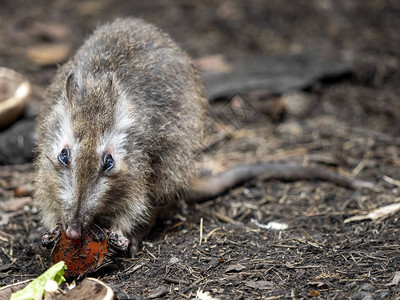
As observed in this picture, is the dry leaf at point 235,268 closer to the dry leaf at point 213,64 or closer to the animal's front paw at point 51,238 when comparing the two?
the animal's front paw at point 51,238

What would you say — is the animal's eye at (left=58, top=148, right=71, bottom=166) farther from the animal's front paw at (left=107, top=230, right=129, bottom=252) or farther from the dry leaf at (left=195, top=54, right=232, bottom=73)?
the dry leaf at (left=195, top=54, right=232, bottom=73)

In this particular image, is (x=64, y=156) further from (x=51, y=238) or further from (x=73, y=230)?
(x=51, y=238)

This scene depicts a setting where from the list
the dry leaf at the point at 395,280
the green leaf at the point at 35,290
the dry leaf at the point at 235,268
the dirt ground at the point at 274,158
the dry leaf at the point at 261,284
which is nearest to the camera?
the green leaf at the point at 35,290

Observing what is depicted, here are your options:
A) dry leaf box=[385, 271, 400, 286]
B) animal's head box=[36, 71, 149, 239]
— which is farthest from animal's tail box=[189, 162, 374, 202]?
dry leaf box=[385, 271, 400, 286]

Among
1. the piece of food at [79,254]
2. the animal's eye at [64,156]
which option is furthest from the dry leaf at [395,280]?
the animal's eye at [64,156]

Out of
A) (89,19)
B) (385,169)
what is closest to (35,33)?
(89,19)

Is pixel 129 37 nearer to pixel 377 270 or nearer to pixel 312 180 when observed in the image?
pixel 312 180
